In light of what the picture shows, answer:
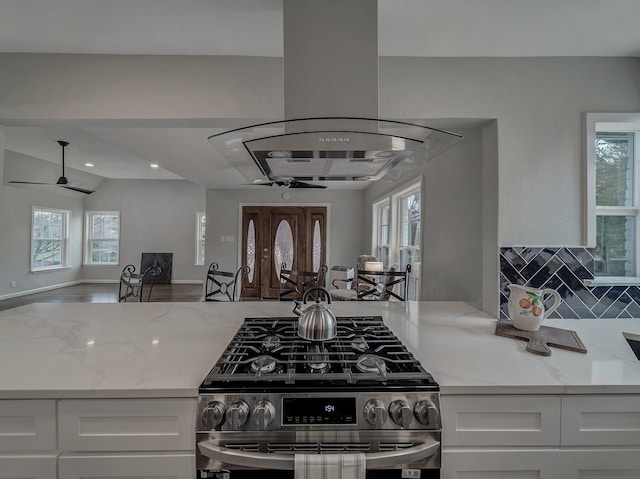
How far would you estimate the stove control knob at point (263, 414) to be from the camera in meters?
0.87

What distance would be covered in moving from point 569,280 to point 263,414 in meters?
1.78

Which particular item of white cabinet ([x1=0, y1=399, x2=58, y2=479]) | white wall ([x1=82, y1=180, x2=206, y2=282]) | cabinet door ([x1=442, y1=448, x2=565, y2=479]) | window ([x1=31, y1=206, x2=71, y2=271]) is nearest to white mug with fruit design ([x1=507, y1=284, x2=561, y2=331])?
cabinet door ([x1=442, y1=448, x2=565, y2=479])

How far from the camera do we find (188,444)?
922 mm

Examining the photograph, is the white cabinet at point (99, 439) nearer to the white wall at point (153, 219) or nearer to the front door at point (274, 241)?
the front door at point (274, 241)

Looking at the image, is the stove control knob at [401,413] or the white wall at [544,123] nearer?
the stove control knob at [401,413]

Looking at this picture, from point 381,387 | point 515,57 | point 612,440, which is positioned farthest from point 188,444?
point 515,57

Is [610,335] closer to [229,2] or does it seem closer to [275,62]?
[275,62]

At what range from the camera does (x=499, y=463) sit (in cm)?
96

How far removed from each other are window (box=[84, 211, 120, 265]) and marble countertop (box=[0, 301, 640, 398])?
6944mm

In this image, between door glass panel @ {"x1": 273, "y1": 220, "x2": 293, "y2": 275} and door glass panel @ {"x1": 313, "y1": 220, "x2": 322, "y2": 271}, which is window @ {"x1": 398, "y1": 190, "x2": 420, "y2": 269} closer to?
door glass panel @ {"x1": 313, "y1": 220, "x2": 322, "y2": 271}

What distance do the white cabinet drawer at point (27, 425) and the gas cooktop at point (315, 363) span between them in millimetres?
481

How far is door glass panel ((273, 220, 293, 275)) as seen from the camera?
6.51 meters

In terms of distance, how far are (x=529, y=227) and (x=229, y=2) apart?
1908 mm

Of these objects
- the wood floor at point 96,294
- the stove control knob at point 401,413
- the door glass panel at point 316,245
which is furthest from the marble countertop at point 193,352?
the door glass panel at point 316,245
